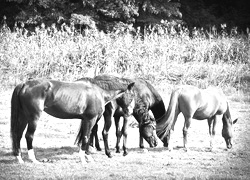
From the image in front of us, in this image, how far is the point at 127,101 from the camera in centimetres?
874

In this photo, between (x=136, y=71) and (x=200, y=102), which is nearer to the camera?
(x=200, y=102)

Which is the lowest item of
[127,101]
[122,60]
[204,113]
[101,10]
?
[204,113]

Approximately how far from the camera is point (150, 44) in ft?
58.9

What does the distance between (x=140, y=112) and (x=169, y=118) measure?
591 millimetres

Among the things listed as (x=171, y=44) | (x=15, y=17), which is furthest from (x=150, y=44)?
(x=15, y=17)

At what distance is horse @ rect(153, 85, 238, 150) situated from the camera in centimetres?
934

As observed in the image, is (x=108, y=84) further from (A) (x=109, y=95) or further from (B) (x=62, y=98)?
(B) (x=62, y=98)

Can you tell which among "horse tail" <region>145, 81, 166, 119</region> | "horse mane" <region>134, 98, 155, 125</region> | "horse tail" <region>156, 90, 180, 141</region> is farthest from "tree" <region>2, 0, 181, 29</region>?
"horse mane" <region>134, 98, 155, 125</region>

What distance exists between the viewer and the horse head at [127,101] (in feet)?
28.5

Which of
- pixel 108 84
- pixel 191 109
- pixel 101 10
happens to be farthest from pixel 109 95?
pixel 101 10

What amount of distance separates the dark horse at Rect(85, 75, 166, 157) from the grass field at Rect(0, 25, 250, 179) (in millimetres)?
318

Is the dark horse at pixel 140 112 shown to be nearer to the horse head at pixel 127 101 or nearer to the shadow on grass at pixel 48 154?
the horse head at pixel 127 101

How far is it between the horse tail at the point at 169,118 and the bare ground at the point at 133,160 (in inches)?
15.1

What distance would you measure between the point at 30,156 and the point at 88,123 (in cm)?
111
